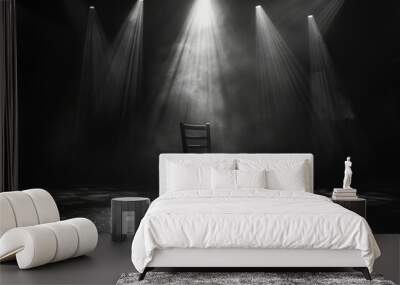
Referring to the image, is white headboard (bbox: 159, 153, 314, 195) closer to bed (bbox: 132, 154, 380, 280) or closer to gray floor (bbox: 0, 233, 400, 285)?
gray floor (bbox: 0, 233, 400, 285)

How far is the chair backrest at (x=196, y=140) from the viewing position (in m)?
6.95

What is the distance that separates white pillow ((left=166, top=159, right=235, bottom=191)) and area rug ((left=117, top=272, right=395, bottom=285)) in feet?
5.52

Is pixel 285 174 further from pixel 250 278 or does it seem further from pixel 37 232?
pixel 37 232

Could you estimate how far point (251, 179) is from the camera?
19.7 ft

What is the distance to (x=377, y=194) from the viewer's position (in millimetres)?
7328

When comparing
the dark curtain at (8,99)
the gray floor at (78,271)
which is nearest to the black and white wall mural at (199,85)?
the dark curtain at (8,99)

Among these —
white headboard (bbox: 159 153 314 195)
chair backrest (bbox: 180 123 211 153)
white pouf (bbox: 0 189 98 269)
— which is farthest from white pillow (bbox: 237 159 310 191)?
white pouf (bbox: 0 189 98 269)

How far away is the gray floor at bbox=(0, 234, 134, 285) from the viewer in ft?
14.3

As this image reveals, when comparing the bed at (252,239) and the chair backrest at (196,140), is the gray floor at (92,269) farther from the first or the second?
the chair backrest at (196,140)

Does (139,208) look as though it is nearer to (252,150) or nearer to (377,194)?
(252,150)

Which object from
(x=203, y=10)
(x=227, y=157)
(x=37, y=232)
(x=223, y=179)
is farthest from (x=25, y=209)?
(x=203, y=10)

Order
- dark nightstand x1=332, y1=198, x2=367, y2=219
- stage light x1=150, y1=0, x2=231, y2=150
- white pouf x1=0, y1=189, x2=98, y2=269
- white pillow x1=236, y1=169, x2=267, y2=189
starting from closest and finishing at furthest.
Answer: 1. white pouf x1=0, y1=189, x2=98, y2=269
2. dark nightstand x1=332, y1=198, x2=367, y2=219
3. white pillow x1=236, y1=169, x2=267, y2=189
4. stage light x1=150, y1=0, x2=231, y2=150

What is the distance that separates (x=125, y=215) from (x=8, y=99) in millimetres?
1926

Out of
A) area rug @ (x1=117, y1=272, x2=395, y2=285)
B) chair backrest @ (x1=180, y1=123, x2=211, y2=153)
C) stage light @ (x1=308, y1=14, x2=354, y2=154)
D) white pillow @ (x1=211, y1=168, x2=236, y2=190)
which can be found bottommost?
area rug @ (x1=117, y1=272, x2=395, y2=285)
